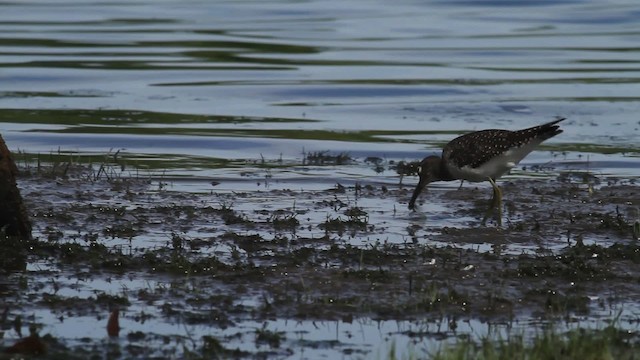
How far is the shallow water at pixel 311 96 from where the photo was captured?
1312cm

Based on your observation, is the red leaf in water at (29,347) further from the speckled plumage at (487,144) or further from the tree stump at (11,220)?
the speckled plumage at (487,144)

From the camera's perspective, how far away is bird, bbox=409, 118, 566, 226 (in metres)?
12.8

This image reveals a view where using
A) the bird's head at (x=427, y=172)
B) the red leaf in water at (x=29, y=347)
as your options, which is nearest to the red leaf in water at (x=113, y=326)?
the red leaf in water at (x=29, y=347)

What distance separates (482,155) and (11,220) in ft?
14.9

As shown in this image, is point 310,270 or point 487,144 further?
point 487,144

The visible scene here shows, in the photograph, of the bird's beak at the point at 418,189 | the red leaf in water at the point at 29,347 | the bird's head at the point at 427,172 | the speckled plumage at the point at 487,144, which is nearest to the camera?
the red leaf in water at the point at 29,347

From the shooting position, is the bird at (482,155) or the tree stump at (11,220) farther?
the bird at (482,155)

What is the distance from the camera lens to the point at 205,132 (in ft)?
60.8

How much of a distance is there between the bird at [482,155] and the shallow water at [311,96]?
1.02 feet

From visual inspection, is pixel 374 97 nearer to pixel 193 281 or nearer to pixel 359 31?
pixel 359 31

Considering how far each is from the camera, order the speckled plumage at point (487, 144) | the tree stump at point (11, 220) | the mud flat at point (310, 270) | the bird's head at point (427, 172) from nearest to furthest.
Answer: the mud flat at point (310, 270) → the tree stump at point (11, 220) → the speckled plumage at point (487, 144) → the bird's head at point (427, 172)

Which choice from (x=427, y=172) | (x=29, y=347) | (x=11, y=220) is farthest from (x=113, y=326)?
(x=427, y=172)

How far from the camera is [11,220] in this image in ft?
32.9

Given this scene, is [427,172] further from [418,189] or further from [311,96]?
[311,96]
